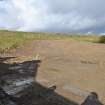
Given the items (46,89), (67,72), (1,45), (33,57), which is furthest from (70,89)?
(1,45)

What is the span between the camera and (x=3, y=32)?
64.5 feet

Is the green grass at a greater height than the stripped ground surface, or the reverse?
the green grass

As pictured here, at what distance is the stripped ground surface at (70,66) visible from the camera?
8.24 metres

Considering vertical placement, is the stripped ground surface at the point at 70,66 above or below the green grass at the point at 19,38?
below

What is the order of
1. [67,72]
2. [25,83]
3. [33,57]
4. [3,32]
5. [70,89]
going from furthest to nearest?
[3,32] < [33,57] < [67,72] < [25,83] < [70,89]

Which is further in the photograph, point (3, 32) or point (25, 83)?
point (3, 32)

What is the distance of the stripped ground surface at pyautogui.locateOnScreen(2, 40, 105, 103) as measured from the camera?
824cm

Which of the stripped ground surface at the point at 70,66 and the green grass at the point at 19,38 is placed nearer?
the stripped ground surface at the point at 70,66

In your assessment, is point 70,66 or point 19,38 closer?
point 70,66

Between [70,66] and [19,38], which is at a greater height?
[19,38]

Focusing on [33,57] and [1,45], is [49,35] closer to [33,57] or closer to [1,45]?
[1,45]

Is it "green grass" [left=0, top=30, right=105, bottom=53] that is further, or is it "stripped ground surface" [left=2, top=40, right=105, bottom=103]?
"green grass" [left=0, top=30, right=105, bottom=53]

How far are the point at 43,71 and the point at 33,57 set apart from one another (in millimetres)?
3904

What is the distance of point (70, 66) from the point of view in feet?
36.7
